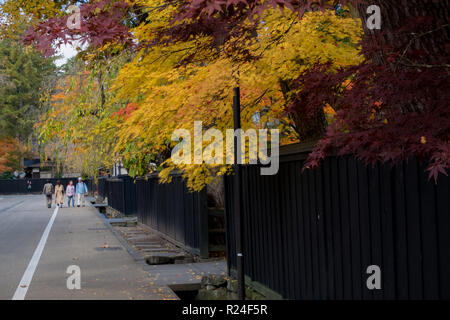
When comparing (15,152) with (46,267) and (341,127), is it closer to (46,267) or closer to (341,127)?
(46,267)

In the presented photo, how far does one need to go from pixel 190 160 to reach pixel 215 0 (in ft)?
17.6

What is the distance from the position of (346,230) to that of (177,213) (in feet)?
36.0

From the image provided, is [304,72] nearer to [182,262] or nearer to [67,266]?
[67,266]

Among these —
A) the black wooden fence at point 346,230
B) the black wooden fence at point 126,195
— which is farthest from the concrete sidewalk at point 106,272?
the black wooden fence at point 126,195

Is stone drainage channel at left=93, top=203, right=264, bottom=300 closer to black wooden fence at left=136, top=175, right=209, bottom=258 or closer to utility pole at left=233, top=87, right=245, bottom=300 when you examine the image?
black wooden fence at left=136, top=175, right=209, bottom=258

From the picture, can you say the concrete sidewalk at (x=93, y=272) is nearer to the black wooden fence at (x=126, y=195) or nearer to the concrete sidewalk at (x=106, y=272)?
the concrete sidewalk at (x=106, y=272)

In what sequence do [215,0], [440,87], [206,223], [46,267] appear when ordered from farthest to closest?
[206,223]
[46,267]
[440,87]
[215,0]

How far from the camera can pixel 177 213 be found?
704 inches

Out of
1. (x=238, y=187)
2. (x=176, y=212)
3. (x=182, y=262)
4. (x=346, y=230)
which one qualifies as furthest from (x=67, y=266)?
(x=346, y=230)

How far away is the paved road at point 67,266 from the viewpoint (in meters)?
10.1

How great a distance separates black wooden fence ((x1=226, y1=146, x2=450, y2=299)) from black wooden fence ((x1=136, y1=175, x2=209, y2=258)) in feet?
14.0

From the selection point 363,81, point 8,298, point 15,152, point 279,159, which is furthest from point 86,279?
point 15,152

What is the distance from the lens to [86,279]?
1152 cm

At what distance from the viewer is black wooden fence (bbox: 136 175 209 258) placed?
15109 millimetres
